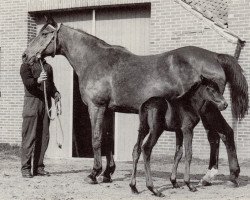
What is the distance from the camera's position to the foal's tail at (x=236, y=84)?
28.6 ft

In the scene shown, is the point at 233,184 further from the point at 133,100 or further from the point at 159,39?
the point at 159,39

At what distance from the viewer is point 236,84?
8719mm

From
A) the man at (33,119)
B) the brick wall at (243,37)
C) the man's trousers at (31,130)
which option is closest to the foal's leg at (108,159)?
the man at (33,119)

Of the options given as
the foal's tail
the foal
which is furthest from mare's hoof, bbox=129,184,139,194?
the foal's tail

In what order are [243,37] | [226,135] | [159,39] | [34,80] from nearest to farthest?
[226,135]
[34,80]
[243,37]
[159,39]

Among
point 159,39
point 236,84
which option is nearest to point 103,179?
point 236,84

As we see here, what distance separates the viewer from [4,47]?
15914mm

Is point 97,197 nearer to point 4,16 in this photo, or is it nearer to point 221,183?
point 221,183

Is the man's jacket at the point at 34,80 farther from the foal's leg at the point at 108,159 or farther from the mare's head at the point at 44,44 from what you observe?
the foal's leg at the point at 108,159

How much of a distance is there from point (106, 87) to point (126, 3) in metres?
5.71

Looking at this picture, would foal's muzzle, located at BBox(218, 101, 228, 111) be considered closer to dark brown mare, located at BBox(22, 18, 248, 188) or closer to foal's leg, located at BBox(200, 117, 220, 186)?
dark brown mare, located at BBox(22, 18, 248, 188)

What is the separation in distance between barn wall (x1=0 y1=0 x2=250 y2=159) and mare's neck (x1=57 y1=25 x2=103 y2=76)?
4496 millimetres

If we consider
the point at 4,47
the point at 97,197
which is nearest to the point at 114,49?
the point at 97,197

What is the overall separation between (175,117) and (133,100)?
39.1 inches
